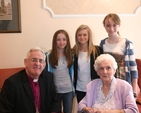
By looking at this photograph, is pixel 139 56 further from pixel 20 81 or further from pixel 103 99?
pixel 20 81

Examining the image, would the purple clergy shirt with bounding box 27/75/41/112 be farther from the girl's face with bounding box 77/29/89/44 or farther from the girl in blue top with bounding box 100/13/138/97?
the girl in blue top with bounding box 100/13/138/97

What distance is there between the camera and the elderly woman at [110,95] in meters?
1.93

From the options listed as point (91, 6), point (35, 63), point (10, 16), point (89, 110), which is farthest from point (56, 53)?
point (91, 6)

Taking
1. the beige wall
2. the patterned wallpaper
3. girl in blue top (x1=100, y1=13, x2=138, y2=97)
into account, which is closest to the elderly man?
girl in blue top (x1=100, y1=13, x2=138, y2=97)

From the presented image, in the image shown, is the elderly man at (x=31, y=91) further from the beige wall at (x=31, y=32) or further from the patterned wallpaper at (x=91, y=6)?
the patterned wallpaper at (x=91, y=6)

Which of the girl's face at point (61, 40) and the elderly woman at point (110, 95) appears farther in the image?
the girl's face at point (61, 40)

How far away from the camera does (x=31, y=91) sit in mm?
1979

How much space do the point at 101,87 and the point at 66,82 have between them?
1.91 feet

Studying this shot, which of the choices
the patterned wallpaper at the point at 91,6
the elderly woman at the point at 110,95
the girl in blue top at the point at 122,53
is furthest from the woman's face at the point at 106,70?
the patterned wallpaper at the point at 91,6

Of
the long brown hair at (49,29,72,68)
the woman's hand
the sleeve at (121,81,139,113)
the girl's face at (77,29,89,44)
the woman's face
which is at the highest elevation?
the girl's face at (77,29,89,44)

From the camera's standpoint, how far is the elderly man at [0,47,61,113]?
1.89 metres

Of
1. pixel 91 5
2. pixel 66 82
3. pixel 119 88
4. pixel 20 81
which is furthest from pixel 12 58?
pixel 119 88

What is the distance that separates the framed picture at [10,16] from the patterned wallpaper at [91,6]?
42 centimetres

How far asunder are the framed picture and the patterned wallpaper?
0.42m
